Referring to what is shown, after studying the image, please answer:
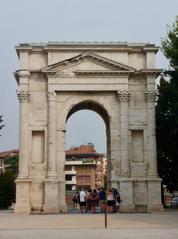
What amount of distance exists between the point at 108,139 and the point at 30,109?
21.7ft

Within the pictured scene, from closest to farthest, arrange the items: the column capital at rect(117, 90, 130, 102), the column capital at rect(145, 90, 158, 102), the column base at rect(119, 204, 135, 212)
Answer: the column base at rect(119, 204, 135, 212) → the column capital at rect(117, 90, 130, 102) → the column capital at rect(145, 90, 158, 102)

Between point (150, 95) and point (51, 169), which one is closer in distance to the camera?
point (51, 169)

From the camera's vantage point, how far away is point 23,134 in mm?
39344

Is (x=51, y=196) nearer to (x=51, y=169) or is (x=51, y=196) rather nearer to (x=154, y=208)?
(x=51, y=169)

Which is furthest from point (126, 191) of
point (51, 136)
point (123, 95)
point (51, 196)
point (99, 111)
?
point (99, 111)

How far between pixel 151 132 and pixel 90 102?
5190 millimetres

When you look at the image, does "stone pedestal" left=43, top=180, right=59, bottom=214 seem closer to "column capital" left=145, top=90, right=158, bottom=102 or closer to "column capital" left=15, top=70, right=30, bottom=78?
"column capital" left=15, top=70, right=30, bottom=78

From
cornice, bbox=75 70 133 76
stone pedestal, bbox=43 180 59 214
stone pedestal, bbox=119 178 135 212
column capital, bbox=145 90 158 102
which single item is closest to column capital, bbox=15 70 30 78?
cornice, bbox=75 70 133 76

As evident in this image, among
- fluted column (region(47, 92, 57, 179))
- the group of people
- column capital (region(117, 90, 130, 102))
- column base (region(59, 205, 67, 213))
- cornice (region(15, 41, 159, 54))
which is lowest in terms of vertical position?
column base (region(59, 205, 67, 213))

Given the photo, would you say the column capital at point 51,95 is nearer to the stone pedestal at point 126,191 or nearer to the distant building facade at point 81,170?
the stone pedestal at point 126,191

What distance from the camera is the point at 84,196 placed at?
39.7m

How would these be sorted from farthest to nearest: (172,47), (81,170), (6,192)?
(81,170)
(6,192)
(172,47)

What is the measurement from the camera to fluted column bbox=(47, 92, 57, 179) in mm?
38875

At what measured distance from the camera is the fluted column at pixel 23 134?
38.8 m
